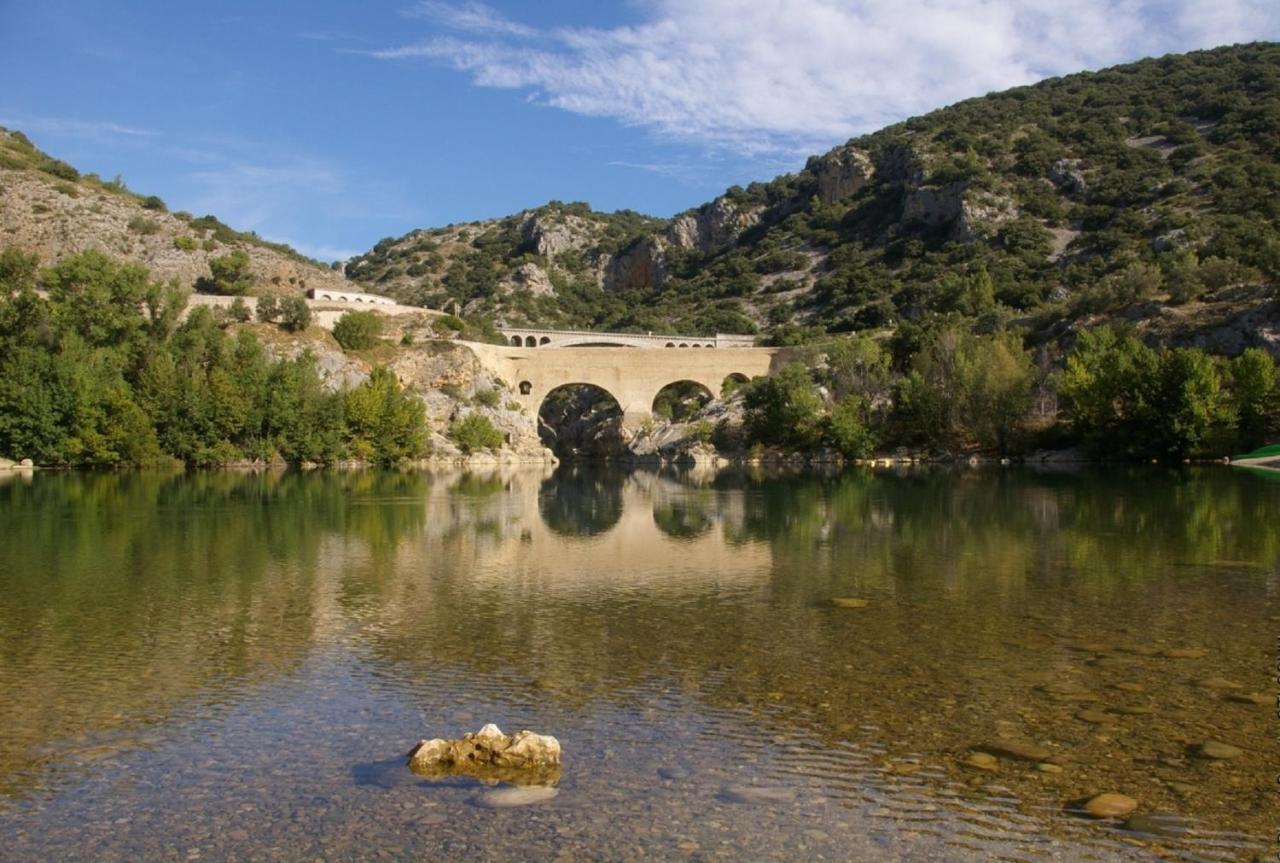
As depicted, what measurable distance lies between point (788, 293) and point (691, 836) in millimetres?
96395

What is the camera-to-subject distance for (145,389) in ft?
158

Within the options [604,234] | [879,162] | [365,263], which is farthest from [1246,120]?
[365,263]

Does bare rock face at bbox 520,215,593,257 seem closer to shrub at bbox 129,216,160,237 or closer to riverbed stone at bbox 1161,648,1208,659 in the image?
shrub at bbox 129,216,160,237

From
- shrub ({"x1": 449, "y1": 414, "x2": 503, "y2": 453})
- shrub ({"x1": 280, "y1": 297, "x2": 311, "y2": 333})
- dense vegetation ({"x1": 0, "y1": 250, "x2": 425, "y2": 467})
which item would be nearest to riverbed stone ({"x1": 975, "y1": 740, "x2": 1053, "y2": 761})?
dense vegetation ({"x1": 0, "y1": 250, "x2": 425, "y2": 467})

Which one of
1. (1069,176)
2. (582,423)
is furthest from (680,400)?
(1069,176)

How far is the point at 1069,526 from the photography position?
19922 mm

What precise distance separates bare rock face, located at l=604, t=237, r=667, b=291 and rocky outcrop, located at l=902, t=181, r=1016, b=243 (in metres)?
33.7

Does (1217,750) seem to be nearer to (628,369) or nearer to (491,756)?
(491,756)

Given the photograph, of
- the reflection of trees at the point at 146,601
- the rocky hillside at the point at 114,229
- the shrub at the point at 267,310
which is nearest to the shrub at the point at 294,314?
the shrub at the point at 267,310

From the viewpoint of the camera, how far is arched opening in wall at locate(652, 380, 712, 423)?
74.8 meters

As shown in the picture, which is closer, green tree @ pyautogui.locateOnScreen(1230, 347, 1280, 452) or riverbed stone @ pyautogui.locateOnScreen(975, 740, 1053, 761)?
riverbed stone @ pyautogui.locateOnScreen(975, 740, 1053, 761)

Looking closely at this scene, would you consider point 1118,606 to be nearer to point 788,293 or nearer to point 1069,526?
point 1069,526

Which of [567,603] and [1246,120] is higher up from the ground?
[1246,120]

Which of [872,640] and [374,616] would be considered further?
[374,616]
